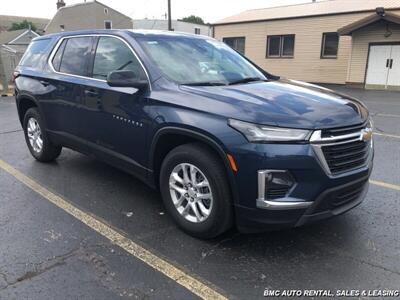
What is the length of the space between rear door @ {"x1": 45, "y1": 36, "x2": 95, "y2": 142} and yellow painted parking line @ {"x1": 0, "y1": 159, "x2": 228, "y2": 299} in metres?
0.82

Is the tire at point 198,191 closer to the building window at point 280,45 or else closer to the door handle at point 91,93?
the door handle at point 91,93

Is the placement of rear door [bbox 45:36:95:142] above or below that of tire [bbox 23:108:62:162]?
above

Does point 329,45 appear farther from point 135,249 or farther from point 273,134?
point 135,249

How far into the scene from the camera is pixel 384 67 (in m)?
19.7

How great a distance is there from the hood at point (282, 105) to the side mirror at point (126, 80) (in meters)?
0.45

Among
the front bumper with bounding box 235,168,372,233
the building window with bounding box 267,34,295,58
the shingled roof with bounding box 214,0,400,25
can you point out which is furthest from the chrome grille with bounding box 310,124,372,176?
the building window with bounding box 267,34,295,58

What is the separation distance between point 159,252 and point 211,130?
112cm

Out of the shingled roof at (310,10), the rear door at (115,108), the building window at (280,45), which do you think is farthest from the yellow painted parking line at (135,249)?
the building window at (280,45)

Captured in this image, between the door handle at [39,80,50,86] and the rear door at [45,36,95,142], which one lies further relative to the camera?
the door handle at [39,80,50,86]

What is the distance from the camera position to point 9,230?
12.4 ft

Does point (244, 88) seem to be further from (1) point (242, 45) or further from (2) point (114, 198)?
(1) point (242, 45)

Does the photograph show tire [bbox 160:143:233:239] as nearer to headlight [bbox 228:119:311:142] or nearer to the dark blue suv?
the dark blue suv

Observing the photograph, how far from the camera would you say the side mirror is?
3.78 metres

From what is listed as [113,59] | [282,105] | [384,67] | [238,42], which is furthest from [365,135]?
[238,42]
